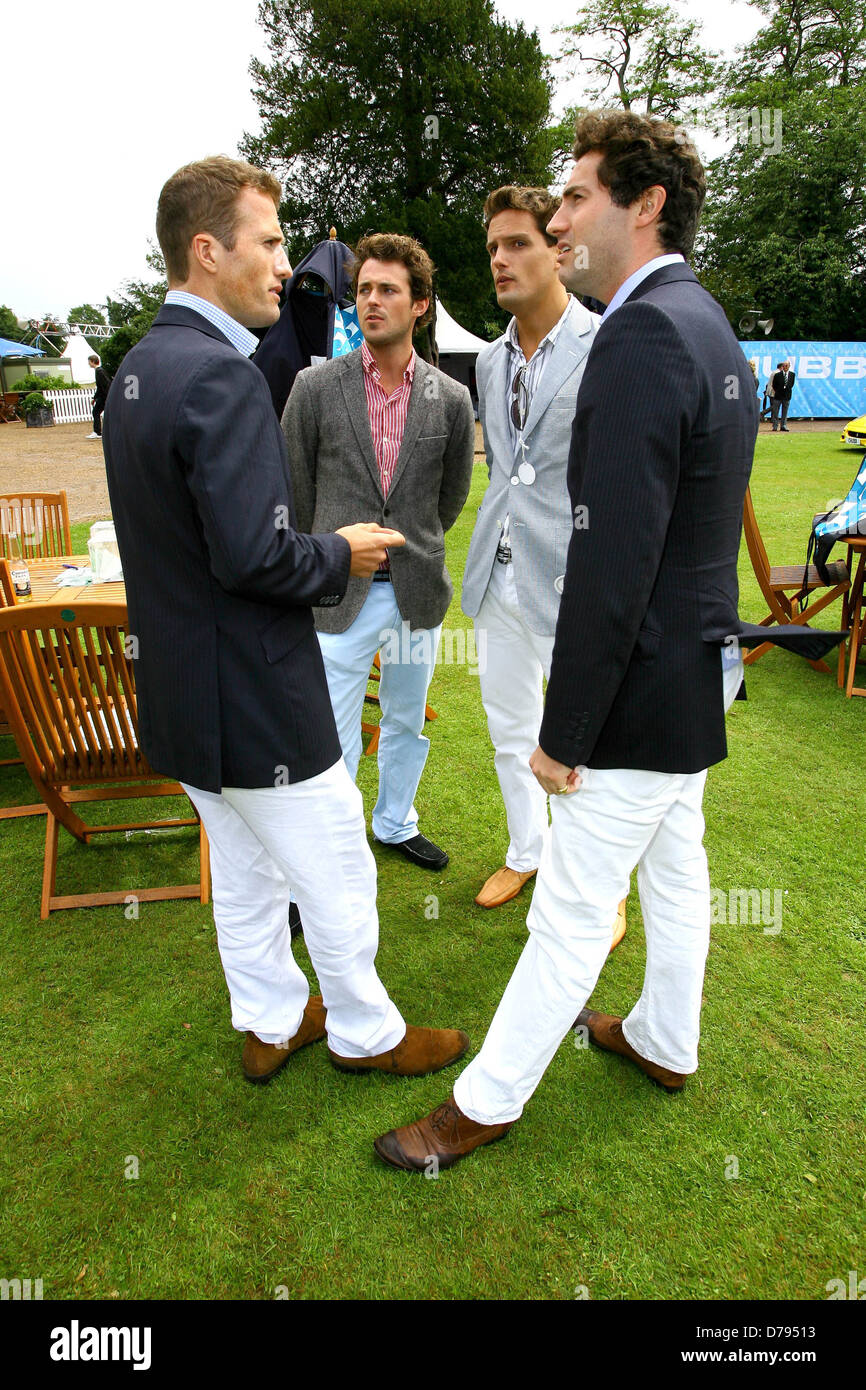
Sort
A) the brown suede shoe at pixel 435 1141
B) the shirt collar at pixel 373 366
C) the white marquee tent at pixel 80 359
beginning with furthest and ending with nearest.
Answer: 1. the white marquee tent at pixel 80 359
2. the shirt collar at pixel 373 366
3. the brown suede shoe at pixel 435 1141

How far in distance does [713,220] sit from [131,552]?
36.6 m

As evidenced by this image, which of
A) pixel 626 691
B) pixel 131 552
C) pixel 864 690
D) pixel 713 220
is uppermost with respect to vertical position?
pixel 713 220

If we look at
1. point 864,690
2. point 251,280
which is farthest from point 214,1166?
point 864,690

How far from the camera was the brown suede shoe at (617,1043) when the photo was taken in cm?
229

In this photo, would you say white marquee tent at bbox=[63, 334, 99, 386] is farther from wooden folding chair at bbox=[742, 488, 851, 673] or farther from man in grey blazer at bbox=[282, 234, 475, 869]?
man in grey blazer at bbox=[282, 234, 475, 869]

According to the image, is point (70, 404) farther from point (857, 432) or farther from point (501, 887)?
point (501, 887)

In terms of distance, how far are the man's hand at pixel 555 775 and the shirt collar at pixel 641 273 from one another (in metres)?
0.90

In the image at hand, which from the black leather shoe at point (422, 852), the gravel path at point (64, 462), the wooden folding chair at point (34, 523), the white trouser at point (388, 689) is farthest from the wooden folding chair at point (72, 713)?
the gravel path at point (64, 462)

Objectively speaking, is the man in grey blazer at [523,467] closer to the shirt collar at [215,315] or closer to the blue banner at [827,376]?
the shirt collar at [215,315]

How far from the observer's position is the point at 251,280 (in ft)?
5.56

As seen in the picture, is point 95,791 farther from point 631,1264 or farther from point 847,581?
point 847,581

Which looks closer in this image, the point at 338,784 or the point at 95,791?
the point at 338,784

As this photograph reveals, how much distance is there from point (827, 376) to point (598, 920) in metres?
26.8

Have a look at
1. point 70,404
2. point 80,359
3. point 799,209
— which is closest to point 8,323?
point 80,359
